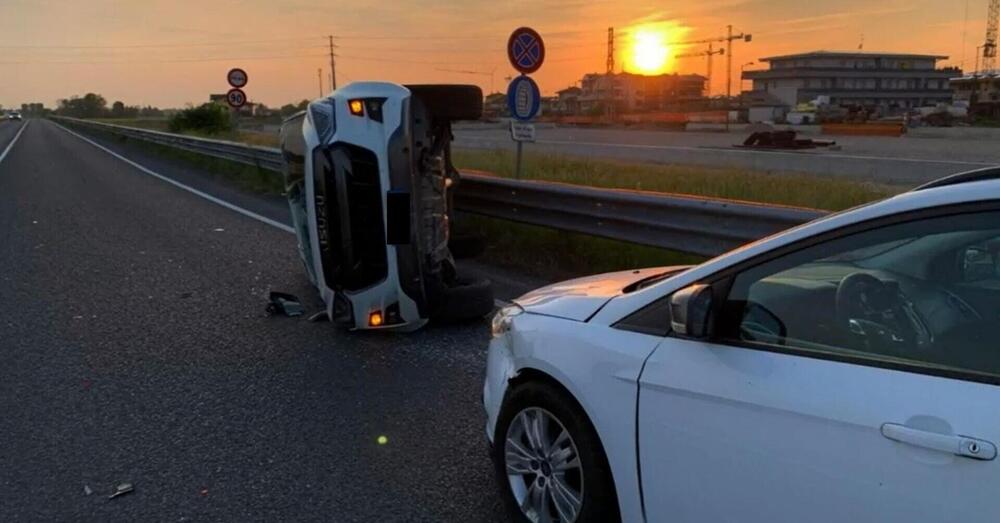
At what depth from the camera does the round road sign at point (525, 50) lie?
10.8 meters

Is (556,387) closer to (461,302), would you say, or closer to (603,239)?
(461,302)

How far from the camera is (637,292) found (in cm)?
283

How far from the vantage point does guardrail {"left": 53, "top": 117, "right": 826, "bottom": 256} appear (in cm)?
584

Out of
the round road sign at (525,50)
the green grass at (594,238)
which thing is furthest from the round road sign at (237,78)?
the round road sign at (525,50)

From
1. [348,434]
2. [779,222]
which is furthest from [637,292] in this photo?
[779,222]


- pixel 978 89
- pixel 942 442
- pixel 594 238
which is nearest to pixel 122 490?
pixel 942 442

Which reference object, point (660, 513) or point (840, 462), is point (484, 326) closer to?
point (660, 513)

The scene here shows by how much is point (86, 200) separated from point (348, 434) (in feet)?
41.8

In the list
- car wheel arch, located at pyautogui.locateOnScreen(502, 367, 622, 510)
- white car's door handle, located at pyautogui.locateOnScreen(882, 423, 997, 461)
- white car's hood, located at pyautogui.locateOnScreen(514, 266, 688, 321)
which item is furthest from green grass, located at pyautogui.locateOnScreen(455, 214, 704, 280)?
white car's door handle, located at pyautogui.locateOnScreen(882, 423, 997, 461)

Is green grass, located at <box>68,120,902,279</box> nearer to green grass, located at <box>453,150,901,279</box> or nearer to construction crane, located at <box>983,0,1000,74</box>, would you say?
green grass, located at <box>453,150,901,279</box>

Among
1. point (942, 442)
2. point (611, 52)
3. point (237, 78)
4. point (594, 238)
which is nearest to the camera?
point (942, 442)

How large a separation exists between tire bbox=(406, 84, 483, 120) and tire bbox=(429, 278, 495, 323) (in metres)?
1.29

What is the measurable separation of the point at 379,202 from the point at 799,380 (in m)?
3.76

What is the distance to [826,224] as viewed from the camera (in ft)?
7.45
